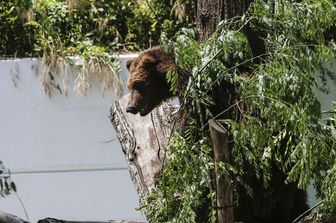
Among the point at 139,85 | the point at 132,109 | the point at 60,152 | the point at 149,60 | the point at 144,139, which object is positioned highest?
the point at 149,60

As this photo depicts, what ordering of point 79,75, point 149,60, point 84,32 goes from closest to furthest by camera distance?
1. point 149,60
2. point 79,75
3. point 84,32

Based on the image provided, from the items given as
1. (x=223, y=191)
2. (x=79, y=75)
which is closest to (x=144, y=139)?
(x=223, y=191)

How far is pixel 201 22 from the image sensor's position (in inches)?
233

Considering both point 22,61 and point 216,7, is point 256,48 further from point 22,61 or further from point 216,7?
point 22,61

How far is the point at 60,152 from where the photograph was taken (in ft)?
29.7

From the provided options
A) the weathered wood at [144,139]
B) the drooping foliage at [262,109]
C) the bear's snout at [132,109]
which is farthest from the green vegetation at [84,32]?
the drooping foliage at [262,109]

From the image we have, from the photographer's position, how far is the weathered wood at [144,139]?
644 centimetres

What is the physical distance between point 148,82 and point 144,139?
1.93 feet

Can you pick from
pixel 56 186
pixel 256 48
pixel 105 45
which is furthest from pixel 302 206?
pixel 105 45

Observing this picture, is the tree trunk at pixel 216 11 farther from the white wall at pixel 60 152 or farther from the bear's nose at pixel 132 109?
the white wall at pixel 60 152

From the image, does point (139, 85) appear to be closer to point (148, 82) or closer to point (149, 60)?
point (148, 82)

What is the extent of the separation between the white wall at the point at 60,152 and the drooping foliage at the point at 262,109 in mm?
3754

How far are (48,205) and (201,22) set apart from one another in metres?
3.77

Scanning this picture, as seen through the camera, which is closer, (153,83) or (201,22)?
(201,22)
